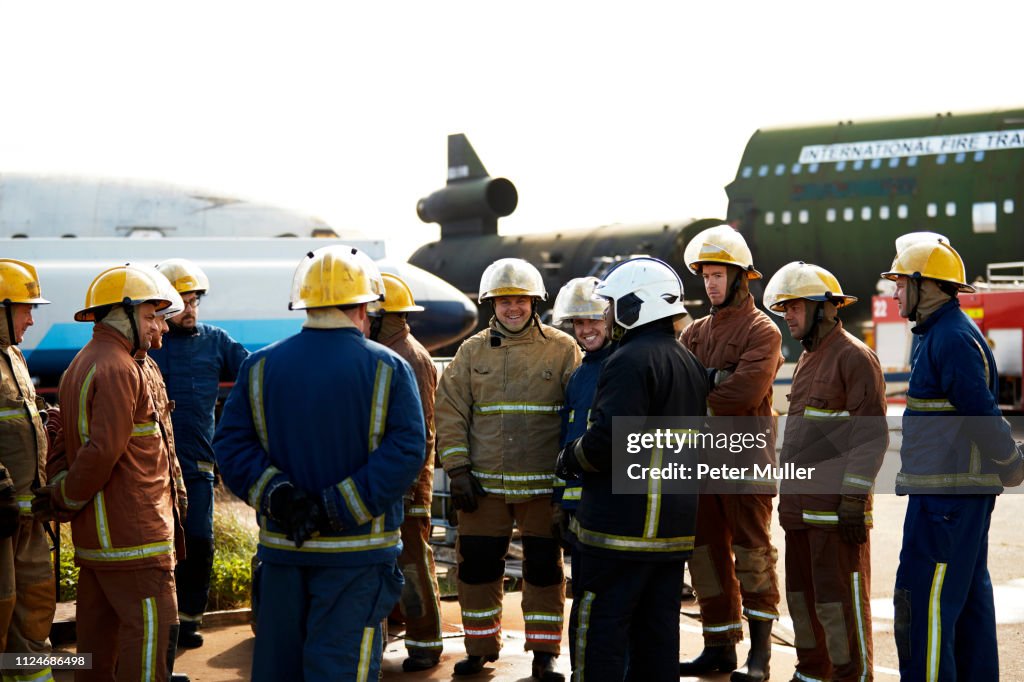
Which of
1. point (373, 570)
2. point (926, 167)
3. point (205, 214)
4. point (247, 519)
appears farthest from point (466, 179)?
point (373, 570)

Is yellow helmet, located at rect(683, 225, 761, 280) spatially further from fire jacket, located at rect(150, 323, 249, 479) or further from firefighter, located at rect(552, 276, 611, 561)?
fire jacket, located at rect(150, 323, 249, 479)

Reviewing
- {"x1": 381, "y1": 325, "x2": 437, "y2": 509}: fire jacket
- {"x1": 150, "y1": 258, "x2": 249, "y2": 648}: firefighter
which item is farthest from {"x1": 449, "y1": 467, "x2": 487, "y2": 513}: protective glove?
{"x1": 150, "y1": 258, "x2": 249, "y2": 648}: firefighter

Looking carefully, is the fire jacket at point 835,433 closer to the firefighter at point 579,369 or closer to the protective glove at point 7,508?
the firefighter at point 579,369

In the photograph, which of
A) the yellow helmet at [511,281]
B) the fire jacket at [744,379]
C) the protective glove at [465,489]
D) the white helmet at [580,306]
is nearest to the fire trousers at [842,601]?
the fire jacket at [744,379]

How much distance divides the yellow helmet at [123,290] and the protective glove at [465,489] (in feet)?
6.11

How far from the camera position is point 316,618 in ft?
13.6

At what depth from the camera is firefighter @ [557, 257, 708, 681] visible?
4.90 metres

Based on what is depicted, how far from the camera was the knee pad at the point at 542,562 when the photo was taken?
249 inches

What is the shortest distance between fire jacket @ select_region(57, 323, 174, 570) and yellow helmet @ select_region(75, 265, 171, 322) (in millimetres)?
120

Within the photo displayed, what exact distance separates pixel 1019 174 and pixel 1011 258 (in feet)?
6.07

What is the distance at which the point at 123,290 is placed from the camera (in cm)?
521

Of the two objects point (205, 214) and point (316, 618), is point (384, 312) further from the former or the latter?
point (205, 214)

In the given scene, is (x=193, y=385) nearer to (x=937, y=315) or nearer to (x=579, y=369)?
(x=579, y=369)

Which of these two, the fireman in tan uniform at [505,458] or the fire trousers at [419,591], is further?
the fire trousers at [419,591]
